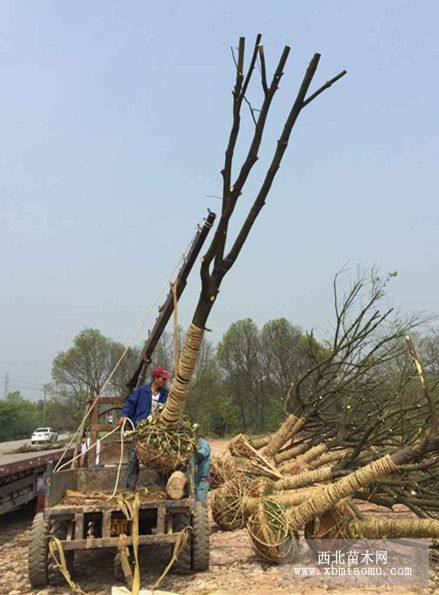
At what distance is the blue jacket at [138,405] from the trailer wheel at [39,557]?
145cm

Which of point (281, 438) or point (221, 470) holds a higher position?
point (281, 438)

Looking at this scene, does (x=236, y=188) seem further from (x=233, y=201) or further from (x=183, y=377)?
(x=183, y=377)

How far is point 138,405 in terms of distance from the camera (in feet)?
20.2

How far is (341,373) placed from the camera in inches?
379

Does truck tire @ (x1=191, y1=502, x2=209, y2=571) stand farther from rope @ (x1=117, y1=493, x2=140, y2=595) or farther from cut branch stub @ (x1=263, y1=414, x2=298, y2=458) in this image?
cut branch stub @ (x1=263, y1=414, x2=298, y2=458)

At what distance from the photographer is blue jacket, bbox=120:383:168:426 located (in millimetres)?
6094

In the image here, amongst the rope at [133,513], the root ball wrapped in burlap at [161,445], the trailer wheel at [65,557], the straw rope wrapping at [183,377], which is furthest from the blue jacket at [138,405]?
the trailer wheel at [65,557]

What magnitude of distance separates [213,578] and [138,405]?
198cm

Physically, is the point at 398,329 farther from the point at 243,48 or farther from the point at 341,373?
the point at 243,48

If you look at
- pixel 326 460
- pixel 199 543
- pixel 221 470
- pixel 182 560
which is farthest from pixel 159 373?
pixel 221 470

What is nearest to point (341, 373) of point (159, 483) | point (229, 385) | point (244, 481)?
point (244, 481)

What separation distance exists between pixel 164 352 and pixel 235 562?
73.3ft

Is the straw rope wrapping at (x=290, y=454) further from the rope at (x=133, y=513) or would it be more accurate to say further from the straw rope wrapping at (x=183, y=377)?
the rope at (x=133, y=513)

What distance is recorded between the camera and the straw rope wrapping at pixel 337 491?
194 inches
